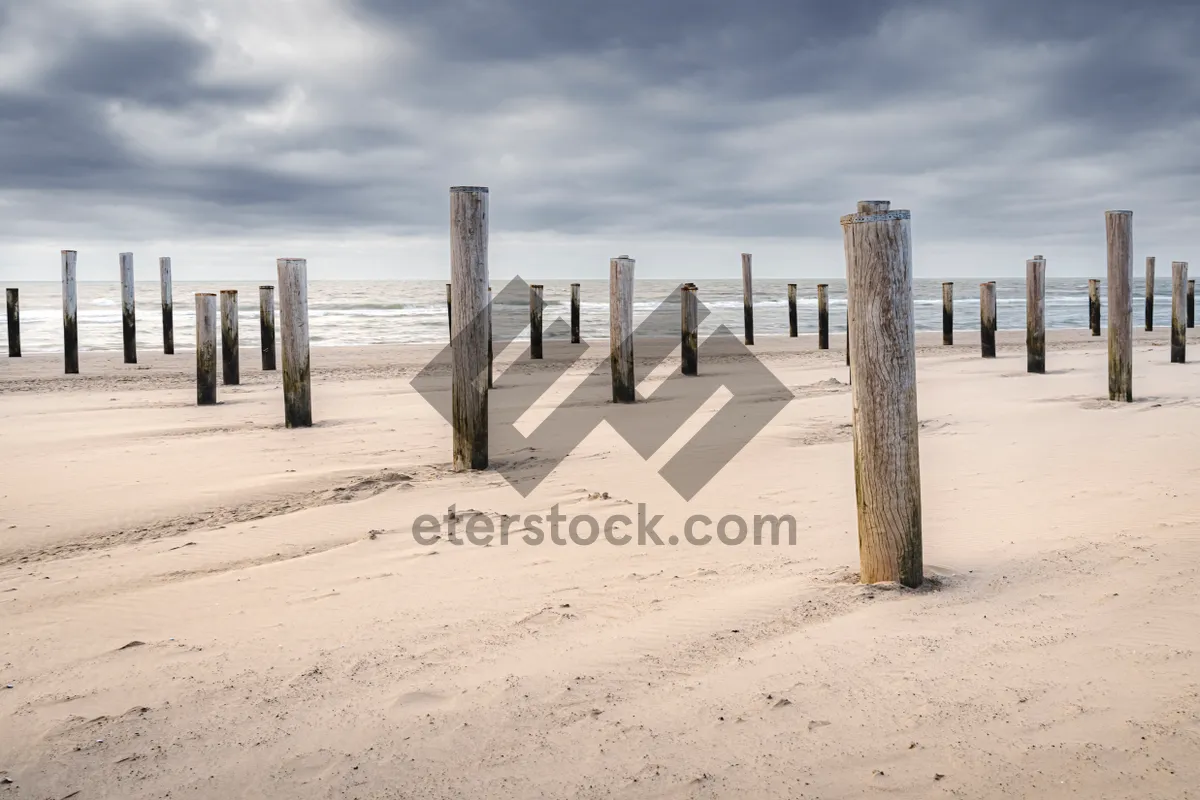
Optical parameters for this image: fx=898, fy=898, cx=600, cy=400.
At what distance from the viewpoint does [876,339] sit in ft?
12.2

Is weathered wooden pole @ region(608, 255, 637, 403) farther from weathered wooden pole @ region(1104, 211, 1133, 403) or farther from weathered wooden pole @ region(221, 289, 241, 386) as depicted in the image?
A: weathered wooden pole @ region(221, 289, 241, 386)

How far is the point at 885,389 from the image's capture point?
12.2ft

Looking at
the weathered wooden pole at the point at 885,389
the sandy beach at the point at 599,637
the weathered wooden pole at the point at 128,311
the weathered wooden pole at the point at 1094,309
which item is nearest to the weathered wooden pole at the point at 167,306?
the weathered wooden pole at the point at 128,311

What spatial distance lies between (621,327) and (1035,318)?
670 cm

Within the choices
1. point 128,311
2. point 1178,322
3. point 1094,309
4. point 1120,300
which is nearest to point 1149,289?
point 1094,309

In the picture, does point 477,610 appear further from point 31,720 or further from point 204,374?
point 204,374

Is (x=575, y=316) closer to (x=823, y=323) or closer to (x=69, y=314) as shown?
(x=823, y=323)

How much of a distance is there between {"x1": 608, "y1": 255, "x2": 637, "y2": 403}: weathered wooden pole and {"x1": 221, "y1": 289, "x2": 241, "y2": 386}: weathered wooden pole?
19.9 feet

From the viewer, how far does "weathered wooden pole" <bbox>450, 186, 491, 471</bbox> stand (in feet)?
22.5

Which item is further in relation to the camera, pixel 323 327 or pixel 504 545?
pixel 323 327

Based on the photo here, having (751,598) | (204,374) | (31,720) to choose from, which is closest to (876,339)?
(751,598)

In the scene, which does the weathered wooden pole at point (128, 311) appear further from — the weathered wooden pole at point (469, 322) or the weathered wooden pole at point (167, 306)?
the weathered wooden pole at point (469, 322)

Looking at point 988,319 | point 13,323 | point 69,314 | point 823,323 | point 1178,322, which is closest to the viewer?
point 1178,322

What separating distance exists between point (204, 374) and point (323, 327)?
2255 centimetres
